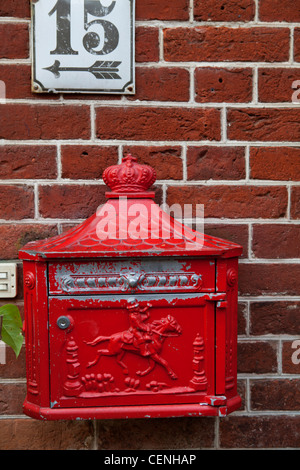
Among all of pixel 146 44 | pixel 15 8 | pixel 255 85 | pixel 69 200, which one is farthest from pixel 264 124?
pixel 15 8

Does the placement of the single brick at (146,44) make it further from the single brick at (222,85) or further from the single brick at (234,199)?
the single brick at (234,199)

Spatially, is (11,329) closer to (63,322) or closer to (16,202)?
(63,322)

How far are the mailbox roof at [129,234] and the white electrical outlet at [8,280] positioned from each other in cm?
19

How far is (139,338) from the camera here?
1.23m

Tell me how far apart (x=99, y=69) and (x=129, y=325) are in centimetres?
86

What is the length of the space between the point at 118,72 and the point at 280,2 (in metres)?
0.61

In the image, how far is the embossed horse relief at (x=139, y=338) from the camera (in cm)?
123

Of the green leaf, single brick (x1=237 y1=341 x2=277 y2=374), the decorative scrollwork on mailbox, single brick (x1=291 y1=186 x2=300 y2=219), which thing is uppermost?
single brick (x1=291 y1=186 x2=300 y2=219)

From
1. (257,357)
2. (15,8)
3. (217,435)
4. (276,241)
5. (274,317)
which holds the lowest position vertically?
(217,435)

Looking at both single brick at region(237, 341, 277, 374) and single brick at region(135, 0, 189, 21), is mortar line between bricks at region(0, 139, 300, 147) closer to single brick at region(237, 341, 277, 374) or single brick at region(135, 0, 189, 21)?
single brick at region(135, 0, 189, 21)

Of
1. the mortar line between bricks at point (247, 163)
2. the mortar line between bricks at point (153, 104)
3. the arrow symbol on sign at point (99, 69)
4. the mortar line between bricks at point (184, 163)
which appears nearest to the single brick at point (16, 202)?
the mortar line between bricks at point (153, 104)

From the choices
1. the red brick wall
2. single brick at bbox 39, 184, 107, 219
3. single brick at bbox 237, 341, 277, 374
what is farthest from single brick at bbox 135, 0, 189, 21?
single brick at bbox 237, 341, 277, 374

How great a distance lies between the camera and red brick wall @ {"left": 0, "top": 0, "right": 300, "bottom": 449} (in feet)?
4.99

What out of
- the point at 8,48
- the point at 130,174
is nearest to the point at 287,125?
the point at 130,174
